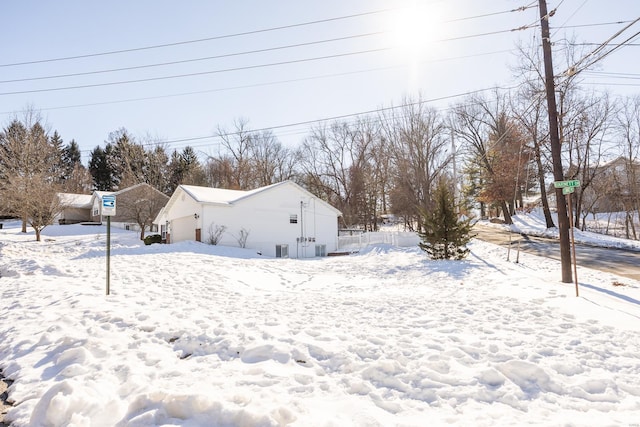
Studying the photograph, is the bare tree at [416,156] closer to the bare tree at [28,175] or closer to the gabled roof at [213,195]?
the gabled roof at [213,195]

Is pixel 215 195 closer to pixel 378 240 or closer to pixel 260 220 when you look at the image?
pixel 260 220

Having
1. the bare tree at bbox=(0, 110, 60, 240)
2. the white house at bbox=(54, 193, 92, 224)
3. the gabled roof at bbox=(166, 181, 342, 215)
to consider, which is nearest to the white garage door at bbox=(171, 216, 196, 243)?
the gabled roof at bbox=(166, 181, 342, 215)

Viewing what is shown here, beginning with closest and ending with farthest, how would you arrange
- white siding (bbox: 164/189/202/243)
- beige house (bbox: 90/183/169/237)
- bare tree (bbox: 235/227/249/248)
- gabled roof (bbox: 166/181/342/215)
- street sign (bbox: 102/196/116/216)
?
street sign (bbox: 102/196/116/216) → gabled roof (bbox: 166/181/342/215) → bare tree (bbox: 235/227/249/248) → white siding (bbox: 164/189/202/243) → beige house (bbox: 90/183/169/237)

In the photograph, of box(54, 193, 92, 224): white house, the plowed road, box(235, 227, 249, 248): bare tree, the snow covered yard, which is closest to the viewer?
the snow covered yard

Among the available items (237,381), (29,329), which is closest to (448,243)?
(237,381)

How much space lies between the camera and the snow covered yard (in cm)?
281

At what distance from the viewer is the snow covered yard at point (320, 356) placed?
9.23 ft

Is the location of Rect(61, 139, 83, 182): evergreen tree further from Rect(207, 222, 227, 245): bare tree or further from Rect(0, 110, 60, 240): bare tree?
Rect(207, 222, 227, 245): bare tree

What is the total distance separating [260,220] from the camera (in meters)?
22.9

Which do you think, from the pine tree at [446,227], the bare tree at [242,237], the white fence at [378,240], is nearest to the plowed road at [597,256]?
the pine tree at [446,227]

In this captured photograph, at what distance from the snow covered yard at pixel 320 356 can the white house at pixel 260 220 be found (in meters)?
12.9

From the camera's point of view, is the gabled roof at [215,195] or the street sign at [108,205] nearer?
the street sign at [108,205]

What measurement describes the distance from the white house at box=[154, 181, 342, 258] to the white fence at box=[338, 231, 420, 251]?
102cm

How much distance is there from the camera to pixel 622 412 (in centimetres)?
283
